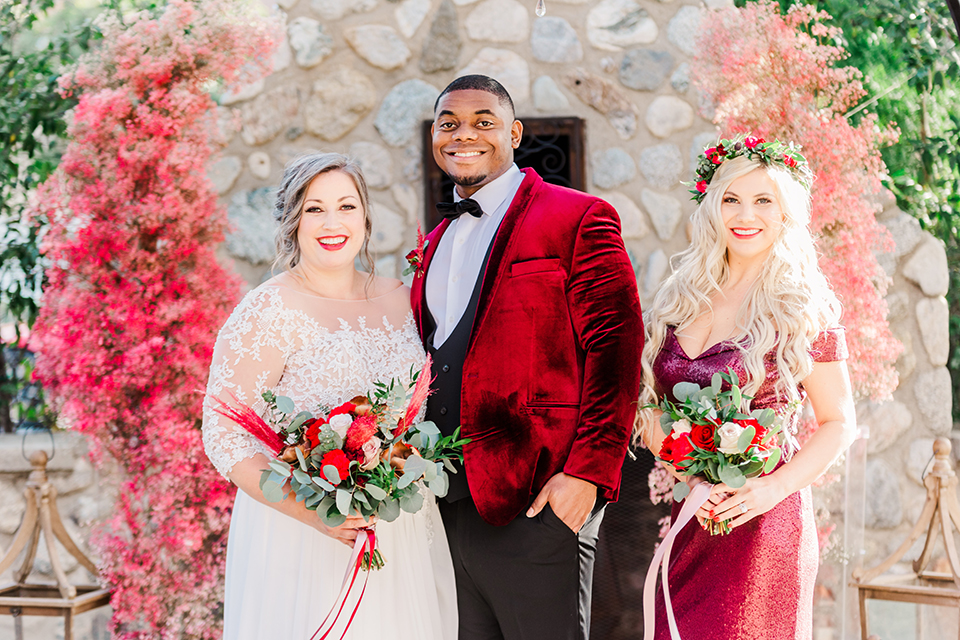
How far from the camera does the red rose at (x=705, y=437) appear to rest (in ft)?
6.48

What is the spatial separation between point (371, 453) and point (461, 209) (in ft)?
2.93

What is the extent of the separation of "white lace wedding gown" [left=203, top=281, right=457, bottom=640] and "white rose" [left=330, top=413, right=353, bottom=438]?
0.37 m

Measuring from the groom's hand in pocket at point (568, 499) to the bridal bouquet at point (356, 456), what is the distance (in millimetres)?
328

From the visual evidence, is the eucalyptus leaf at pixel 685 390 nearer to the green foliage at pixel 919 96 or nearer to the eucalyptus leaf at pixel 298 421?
the eucalyptus leaf at pixel 298 421

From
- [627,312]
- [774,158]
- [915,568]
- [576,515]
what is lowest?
[915,568]

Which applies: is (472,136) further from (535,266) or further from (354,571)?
(354,571)

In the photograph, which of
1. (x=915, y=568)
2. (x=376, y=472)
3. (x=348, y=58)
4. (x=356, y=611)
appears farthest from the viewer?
(x=348, y=58)

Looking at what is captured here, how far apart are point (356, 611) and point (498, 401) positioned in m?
0.71

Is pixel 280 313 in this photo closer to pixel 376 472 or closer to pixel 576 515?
pixel 376 472

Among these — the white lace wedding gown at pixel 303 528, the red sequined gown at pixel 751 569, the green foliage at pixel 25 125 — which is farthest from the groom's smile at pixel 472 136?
the green foliage at pixel 25 125

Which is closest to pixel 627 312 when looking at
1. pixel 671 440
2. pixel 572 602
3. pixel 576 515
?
pixel 671 440

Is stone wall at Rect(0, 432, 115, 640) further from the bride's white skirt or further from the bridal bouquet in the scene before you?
the bridal bouquet

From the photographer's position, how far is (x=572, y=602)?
221 centimetres

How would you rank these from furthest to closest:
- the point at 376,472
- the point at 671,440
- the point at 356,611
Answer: the point at 356,611
the point at 671,440
the point at 376,472
